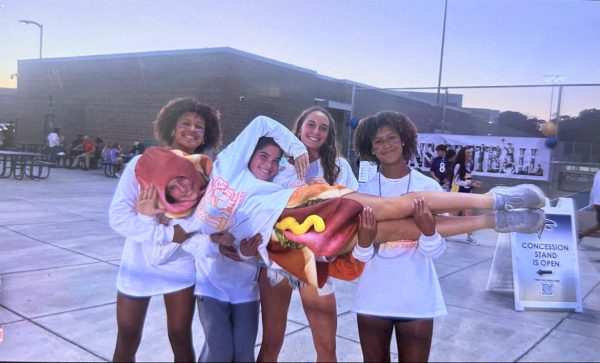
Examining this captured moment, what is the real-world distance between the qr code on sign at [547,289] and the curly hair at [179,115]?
11.3 ft

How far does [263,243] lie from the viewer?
71.2 inches

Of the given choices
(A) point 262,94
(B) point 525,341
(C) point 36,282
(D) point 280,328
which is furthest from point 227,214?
(C) point 36,282

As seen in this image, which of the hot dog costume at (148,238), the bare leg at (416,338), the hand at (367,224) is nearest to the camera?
the hand at (367,224)

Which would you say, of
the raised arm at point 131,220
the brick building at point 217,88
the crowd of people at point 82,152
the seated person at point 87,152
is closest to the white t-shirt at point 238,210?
the raised arm at point 131,220

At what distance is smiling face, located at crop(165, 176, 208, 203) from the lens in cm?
181

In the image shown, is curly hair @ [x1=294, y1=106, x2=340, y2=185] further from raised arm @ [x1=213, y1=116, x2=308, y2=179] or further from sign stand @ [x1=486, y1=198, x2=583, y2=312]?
sign stand @ [x1=486, y1=198, x2=583, y2=312]

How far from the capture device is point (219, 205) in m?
1.75

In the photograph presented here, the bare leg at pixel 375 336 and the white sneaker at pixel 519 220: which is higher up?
the white sneaker at pixel 519 220

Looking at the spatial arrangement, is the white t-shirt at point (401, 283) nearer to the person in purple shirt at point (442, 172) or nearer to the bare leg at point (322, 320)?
the bare leg at point (322, 320)

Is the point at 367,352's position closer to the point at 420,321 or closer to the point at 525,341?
the point at 420,321

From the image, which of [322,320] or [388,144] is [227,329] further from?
[388,144]

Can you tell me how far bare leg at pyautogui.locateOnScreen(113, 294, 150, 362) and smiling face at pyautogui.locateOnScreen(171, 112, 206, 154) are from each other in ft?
2.16

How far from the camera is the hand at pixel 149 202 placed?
5.98 feet

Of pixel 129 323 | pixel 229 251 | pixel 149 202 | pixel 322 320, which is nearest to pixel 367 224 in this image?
pixel 229 251
